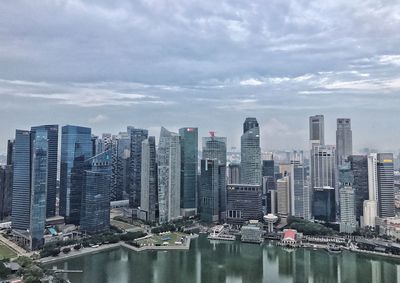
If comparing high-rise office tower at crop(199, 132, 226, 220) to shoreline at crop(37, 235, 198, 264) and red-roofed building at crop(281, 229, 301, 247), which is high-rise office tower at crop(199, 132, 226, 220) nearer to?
red-roofed building at crop(281, 229, 301, 247)

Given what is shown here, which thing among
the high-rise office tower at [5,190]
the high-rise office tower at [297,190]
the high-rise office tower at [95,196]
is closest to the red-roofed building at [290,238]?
the high-rise office tower at [297,190]

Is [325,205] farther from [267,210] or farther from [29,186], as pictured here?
[29,186]

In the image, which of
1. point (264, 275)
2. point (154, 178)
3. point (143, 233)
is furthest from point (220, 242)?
point (154, 178)

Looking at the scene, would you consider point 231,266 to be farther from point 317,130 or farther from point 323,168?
point 317,130

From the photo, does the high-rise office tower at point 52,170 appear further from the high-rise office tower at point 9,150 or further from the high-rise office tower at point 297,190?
the high-rise office tower at point 297,190

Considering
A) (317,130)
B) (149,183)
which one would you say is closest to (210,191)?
(149,183)

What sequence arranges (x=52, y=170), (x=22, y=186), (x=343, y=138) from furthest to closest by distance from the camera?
(x=343, y=138)
(x=52, y=170)
(x=22, y=186)
